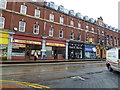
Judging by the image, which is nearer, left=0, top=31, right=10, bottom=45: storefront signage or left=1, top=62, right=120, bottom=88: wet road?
left=1, top=62, right=120, bottom=88: wet road

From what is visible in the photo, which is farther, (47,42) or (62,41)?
(62,41)

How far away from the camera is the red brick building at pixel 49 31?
18.8 metres

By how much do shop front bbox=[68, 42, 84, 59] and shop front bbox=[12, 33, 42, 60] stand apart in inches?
347

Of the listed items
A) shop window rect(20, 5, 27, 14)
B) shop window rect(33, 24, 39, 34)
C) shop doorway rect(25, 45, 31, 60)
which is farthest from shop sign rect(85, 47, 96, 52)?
shop window rect(20, 5, 27, 14)

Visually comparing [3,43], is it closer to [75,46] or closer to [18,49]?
[18,49]

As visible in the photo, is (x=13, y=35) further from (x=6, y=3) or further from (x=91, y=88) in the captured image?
(x=91, y=88)

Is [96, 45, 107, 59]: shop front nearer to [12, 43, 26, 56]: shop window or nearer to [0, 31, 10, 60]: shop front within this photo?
[12, 43, 26, 56]: shop window

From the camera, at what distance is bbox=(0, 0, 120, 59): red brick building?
18797 mm

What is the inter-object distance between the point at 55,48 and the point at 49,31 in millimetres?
4434

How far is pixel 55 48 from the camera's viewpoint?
24.0 meters

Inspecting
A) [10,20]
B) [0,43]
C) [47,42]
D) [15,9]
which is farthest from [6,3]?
[47,42]

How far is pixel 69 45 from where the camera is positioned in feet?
85.5

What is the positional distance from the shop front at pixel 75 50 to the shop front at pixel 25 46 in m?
8.81

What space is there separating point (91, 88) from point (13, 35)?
57.0ft
